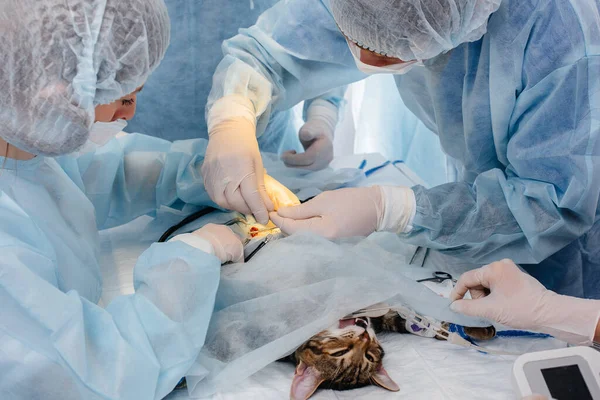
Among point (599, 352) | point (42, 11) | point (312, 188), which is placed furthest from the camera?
point (312, 188)

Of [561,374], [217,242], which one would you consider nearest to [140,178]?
[217,242]

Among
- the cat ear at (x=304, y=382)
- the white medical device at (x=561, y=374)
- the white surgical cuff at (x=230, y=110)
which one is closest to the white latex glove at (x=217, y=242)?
the cat ear at (x=304, y=382)

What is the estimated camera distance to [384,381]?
111 centimetres

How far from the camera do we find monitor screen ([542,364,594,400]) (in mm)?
958

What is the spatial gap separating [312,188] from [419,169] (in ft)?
2.00

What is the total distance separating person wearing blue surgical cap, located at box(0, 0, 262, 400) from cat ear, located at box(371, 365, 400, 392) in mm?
330

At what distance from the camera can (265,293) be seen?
3.93 ft

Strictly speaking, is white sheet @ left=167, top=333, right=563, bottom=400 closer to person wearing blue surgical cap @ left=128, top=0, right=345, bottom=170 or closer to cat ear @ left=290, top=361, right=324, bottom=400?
cat ear @ left=290, top=361, right=324, bottom=400

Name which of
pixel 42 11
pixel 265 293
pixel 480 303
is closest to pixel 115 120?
pixel 42 11

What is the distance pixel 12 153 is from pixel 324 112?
1.11 m

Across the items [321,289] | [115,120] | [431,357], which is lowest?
[431,357]

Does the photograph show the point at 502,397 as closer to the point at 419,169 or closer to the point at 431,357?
the point at 431,357

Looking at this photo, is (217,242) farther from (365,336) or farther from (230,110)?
(230,110)

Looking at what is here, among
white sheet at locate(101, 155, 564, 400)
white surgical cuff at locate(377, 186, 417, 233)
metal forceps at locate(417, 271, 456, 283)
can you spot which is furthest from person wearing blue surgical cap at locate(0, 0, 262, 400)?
metal forceps at locate(417, 271, 456, 283)
